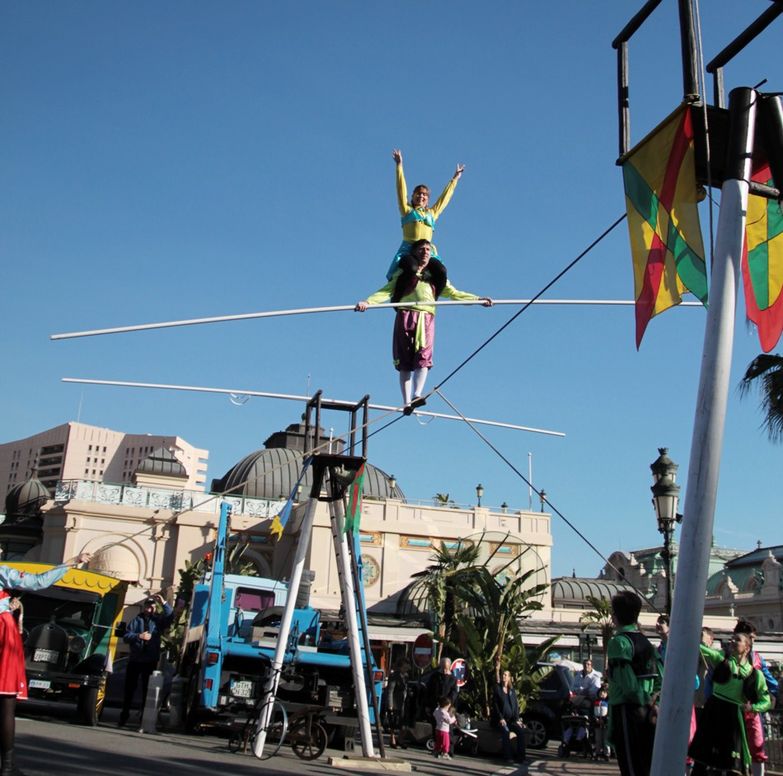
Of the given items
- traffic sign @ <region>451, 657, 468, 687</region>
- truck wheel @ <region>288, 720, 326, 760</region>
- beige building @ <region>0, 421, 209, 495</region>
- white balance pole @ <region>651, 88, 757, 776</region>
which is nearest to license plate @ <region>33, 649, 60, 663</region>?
truck wheel @ <region>288, 720, 326, 760</region>

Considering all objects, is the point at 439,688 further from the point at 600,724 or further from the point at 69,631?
the point at 69,631

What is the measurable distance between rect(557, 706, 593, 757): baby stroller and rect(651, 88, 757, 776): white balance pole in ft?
39.3

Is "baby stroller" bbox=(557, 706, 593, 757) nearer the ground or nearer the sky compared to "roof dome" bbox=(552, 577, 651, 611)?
nearer the ground

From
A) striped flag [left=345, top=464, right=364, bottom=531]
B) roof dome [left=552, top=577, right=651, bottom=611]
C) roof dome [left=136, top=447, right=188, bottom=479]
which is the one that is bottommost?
striped flag [left=345, top=464, right=364, bottom=531]

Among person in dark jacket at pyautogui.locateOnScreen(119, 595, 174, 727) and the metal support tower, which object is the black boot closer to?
the metal support tower

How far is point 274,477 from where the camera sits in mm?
Result: 54562

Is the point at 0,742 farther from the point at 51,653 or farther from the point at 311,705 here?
the point at 51,653

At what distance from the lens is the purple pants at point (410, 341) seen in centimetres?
973

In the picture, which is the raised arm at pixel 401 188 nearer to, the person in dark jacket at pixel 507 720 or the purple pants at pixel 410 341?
the purple pants at pixel 410 341

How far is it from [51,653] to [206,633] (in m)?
3.85

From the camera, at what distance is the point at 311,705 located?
1113 centimetres

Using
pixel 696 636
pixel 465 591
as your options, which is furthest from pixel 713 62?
pixel 465 591

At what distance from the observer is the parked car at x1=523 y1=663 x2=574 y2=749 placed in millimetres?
17297

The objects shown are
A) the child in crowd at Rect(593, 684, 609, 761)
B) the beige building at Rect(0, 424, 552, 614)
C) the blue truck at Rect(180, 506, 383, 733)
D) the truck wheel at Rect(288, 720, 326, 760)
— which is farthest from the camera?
the beige building at Rect(0, 424, 552, 614)
